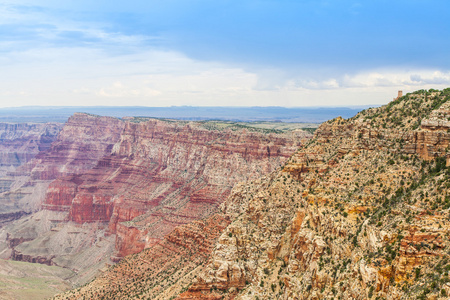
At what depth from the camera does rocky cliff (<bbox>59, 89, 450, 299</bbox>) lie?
1364 inches

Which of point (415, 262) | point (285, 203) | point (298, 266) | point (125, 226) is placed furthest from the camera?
point (125, 226)

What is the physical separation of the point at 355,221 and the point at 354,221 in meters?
0.09

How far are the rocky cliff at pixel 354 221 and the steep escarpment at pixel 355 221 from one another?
0.09 m

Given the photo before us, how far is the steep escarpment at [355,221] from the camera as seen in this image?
34656mm

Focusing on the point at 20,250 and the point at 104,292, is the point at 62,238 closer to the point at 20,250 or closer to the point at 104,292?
the point at 20,250

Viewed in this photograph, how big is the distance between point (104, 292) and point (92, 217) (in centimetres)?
10852

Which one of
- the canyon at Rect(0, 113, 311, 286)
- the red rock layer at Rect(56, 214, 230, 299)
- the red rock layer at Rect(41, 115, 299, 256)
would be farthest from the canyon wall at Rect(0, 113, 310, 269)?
the red rock layer at Rect(56, 214, 230, 299)

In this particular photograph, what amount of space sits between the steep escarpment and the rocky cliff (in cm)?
9

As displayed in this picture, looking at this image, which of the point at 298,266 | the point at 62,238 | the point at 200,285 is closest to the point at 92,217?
the point at 62,238

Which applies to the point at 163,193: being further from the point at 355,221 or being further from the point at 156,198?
the point at 355,221

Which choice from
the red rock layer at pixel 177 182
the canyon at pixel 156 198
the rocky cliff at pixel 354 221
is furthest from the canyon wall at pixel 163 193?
the rocky cliff at pixel 354 221

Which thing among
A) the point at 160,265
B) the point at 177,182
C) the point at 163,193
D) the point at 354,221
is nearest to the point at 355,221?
the point at 354,221

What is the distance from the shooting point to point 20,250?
175000 millimetres

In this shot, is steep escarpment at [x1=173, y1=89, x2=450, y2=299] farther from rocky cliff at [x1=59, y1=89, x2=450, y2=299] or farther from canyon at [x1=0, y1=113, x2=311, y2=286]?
canyon at [x1=0, y1=113, x2=311, y2=286]
